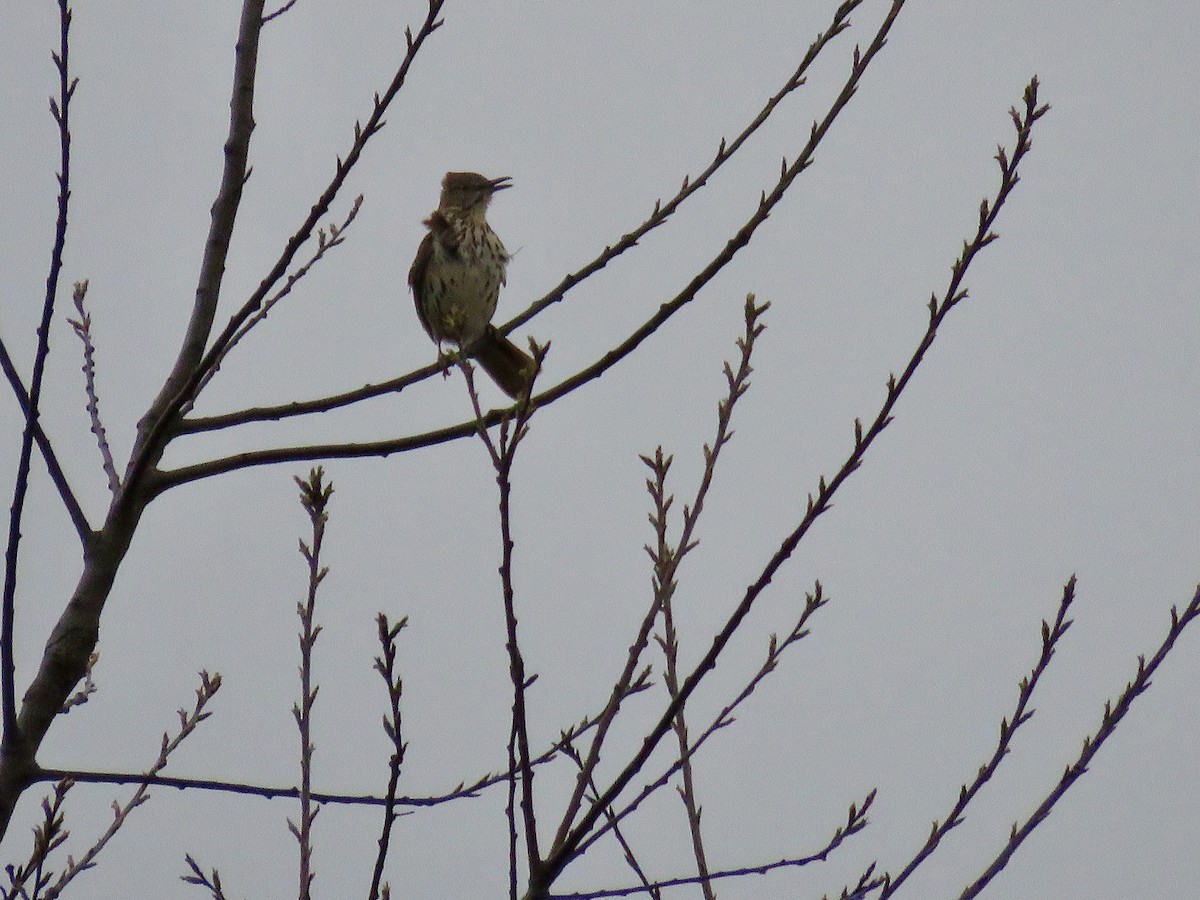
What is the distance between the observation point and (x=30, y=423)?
234 centimetres

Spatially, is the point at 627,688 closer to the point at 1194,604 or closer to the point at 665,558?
the point at 665,558

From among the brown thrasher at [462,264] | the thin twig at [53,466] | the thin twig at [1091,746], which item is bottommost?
the thin twig at [1091,746]

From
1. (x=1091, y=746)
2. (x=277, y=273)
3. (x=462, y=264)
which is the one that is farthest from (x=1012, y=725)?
(x=462, y=264)

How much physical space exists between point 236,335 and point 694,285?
93 cm

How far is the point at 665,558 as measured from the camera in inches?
94.6

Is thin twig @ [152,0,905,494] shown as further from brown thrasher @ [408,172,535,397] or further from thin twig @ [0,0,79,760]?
brown thrasher @ [408,172,535,397]

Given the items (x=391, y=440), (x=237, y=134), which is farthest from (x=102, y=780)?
(x=237, y=134)

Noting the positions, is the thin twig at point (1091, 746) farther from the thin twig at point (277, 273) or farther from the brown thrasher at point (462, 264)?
the brown thrasher at point (462, 264)

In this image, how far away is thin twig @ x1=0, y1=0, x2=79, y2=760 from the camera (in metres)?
2.23

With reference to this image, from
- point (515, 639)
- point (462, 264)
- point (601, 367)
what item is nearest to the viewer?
point (515, 639)

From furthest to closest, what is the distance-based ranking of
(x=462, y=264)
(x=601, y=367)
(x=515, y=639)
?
(x=462, y=264) → (x=601, y=367) → (x=515, y=639)

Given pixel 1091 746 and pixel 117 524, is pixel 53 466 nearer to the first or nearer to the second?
pixel 117 524

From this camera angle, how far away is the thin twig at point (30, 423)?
7.33 feet

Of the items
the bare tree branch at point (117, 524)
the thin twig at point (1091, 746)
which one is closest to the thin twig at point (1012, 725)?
the thin twig at point (1091, 746)
